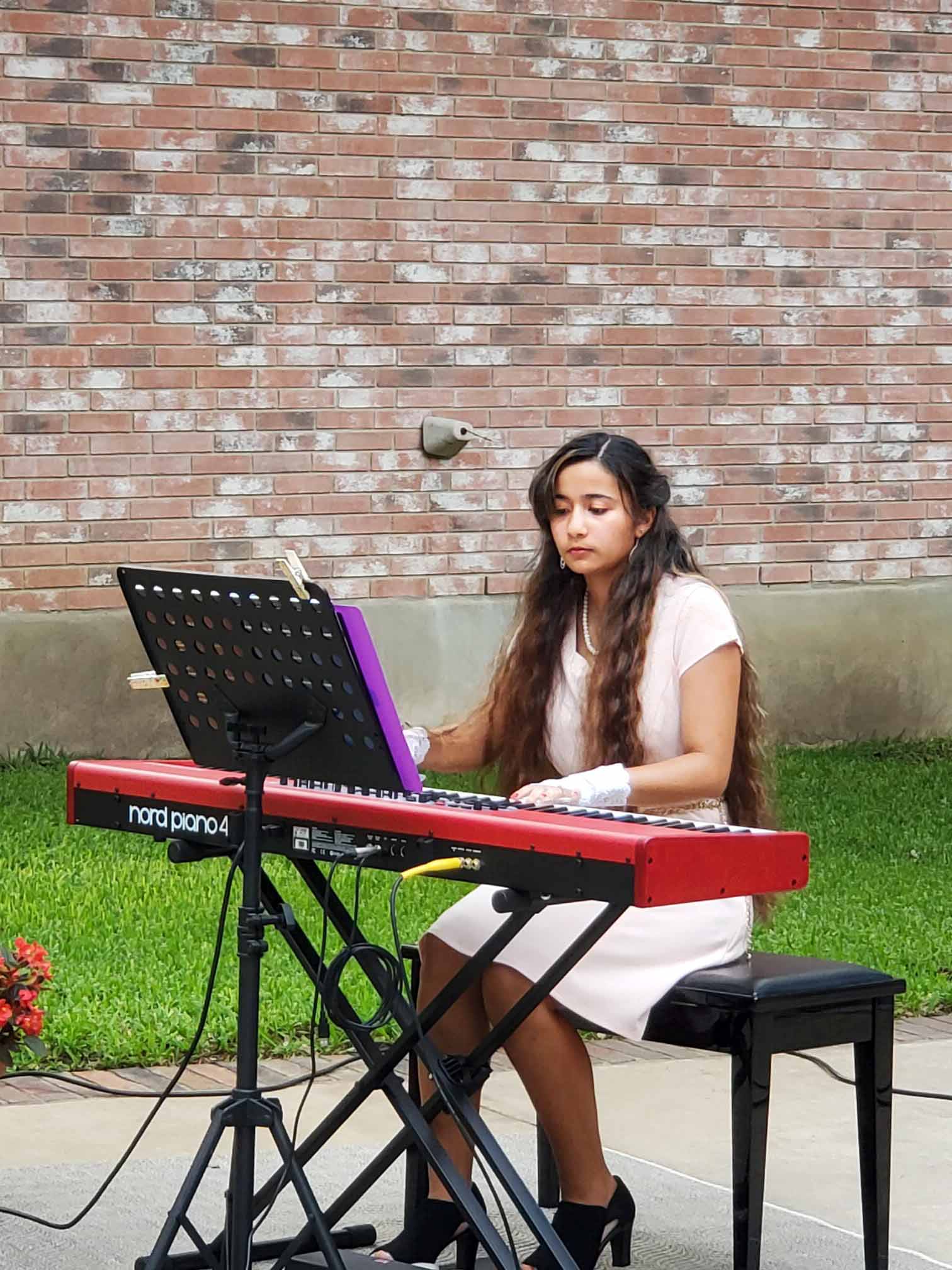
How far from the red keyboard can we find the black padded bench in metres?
0.37

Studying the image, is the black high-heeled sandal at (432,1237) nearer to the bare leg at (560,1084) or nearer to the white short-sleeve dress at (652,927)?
the bare leg at (560,1084)

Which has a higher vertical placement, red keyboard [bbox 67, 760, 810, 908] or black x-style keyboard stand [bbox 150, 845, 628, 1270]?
red keyboard [bbox 67, 760, 810, 908]

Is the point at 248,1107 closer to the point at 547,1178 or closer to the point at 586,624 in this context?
the point at 547,1178

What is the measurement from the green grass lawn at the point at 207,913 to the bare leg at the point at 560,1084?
1.77 m

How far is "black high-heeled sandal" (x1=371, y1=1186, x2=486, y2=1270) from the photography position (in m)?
4.01

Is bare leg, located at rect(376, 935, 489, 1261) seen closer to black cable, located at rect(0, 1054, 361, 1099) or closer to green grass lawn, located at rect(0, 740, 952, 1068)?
black cable, located at rect(0, 1054, 361, 1099)

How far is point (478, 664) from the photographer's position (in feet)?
33.2

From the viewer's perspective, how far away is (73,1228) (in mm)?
4238

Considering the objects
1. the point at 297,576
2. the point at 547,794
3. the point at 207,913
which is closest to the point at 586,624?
the point at 547,794

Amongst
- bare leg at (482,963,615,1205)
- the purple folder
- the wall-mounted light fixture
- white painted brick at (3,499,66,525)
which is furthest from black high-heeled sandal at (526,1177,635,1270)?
the wall-mounted light fixture

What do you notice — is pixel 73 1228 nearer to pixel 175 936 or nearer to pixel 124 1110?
pixel 124 1110

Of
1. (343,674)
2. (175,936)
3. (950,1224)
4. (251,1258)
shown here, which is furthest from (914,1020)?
(343,674)

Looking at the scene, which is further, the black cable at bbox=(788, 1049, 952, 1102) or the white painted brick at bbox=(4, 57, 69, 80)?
the white painted brick at bbox=(4, 57, 69, 80)

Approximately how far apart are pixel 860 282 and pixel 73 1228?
7.58 meters
